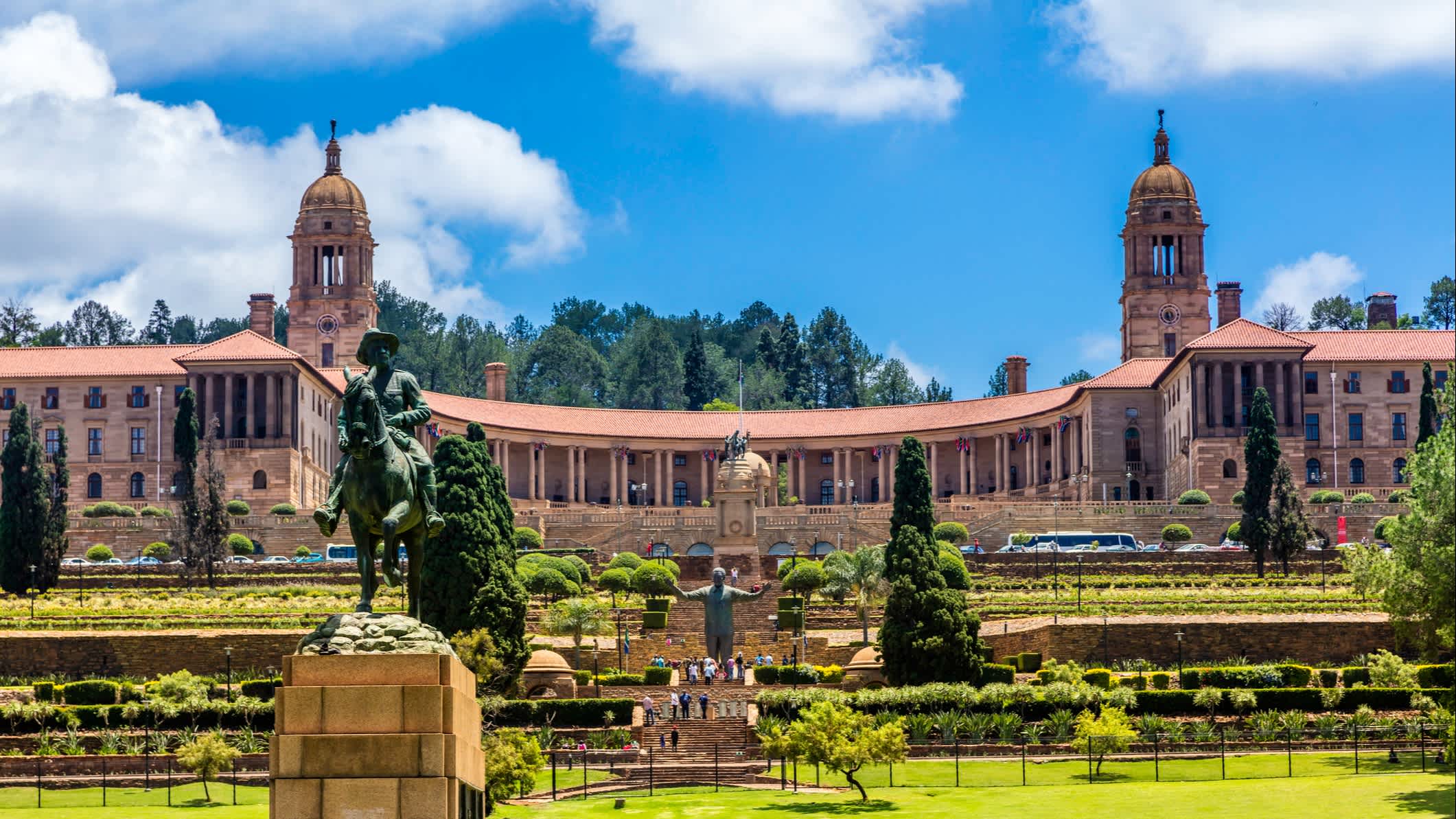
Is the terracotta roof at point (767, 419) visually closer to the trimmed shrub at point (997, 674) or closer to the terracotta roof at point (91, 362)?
the terracotta roof at point (91, 362)

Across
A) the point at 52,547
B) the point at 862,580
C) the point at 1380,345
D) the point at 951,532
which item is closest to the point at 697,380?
the point at 1380,345

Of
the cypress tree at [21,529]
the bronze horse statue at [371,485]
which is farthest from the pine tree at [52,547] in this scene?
the bronze horse statue at [371,485]

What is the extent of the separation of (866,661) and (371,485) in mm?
33182

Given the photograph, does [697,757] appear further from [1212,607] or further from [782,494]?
[782,494]

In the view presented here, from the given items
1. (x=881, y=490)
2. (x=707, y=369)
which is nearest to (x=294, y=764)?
(x=881, y=490)

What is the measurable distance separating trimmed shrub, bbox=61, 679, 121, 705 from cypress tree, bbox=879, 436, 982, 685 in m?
20.0

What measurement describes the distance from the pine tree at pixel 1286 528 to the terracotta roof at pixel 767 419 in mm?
36853

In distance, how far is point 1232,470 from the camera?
10306 cm

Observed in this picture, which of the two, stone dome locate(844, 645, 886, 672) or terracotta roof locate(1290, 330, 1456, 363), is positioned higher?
terracotta roof locate(1290, 330, 1456, 363)

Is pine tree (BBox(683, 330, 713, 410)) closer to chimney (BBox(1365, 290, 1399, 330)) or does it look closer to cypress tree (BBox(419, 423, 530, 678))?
chimney (BBox(1365, 290, 1399, 330))

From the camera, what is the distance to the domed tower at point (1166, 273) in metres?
130

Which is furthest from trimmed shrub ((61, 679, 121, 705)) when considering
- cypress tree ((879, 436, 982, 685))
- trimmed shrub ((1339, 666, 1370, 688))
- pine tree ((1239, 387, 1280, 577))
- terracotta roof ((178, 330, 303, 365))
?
terracotta roof ((178, 330, 303, 365))

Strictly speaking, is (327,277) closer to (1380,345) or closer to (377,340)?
(1380,345)

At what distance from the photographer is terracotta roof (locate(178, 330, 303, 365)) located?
348 ft
